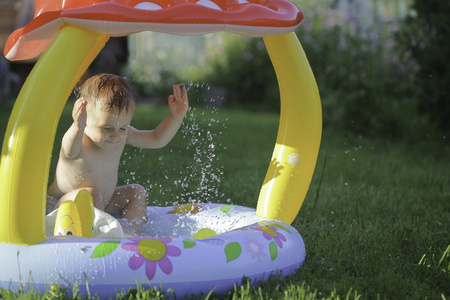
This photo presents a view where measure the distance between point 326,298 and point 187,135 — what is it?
3712 millimetres

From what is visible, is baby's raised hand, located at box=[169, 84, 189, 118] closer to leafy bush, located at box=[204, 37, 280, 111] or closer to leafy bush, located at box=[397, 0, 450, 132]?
leafy bush, located at box=[397, 0, 450, 132]

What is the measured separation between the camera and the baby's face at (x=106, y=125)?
2561 mm

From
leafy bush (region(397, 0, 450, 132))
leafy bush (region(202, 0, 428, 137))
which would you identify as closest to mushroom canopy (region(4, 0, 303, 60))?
leafy bush (region(397, 0, 450, 132))

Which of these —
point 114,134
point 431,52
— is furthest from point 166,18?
point 431,52

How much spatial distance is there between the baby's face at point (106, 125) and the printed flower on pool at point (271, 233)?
0.72m

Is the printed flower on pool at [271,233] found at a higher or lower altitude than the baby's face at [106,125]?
lower

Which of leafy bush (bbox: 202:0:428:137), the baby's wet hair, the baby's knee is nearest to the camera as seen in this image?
the baby's wet hair

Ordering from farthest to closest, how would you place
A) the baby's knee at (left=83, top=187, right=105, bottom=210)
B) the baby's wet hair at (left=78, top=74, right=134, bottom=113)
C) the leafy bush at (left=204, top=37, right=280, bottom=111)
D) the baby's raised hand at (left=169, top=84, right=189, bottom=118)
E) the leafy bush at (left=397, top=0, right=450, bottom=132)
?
1. the leafy bush at (left=204, top=37, right=280, bottom=111)
2. the leafy bush at (left=397, top=0, right=450, bottom=132)
3. the baby's raised hand at (left=169, top=84, right=189, bottom=118)
4. the baby's knee at (left=83, top=187, right=105, bottom=210)
5. the baby's wet hair at (left=78, top=74, right=134, bottom=113)

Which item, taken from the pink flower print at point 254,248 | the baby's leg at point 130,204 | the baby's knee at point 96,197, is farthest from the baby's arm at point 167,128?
the pink flower print at point 254,248

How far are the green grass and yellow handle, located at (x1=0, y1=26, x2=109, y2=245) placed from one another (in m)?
0.23

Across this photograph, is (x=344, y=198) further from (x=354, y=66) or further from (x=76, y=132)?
(x=354, y=66)

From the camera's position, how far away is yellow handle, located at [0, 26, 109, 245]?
1992mm

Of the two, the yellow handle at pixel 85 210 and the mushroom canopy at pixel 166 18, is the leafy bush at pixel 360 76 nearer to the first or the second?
the mushroom canopy at pixel 166 18

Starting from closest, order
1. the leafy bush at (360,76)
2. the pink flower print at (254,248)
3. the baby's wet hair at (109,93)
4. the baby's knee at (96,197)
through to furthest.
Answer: the pink flower print at (254,248), the baby's wet hair at (109,93), the baby's knee at (96,197), the leafy bush at (360,76)
